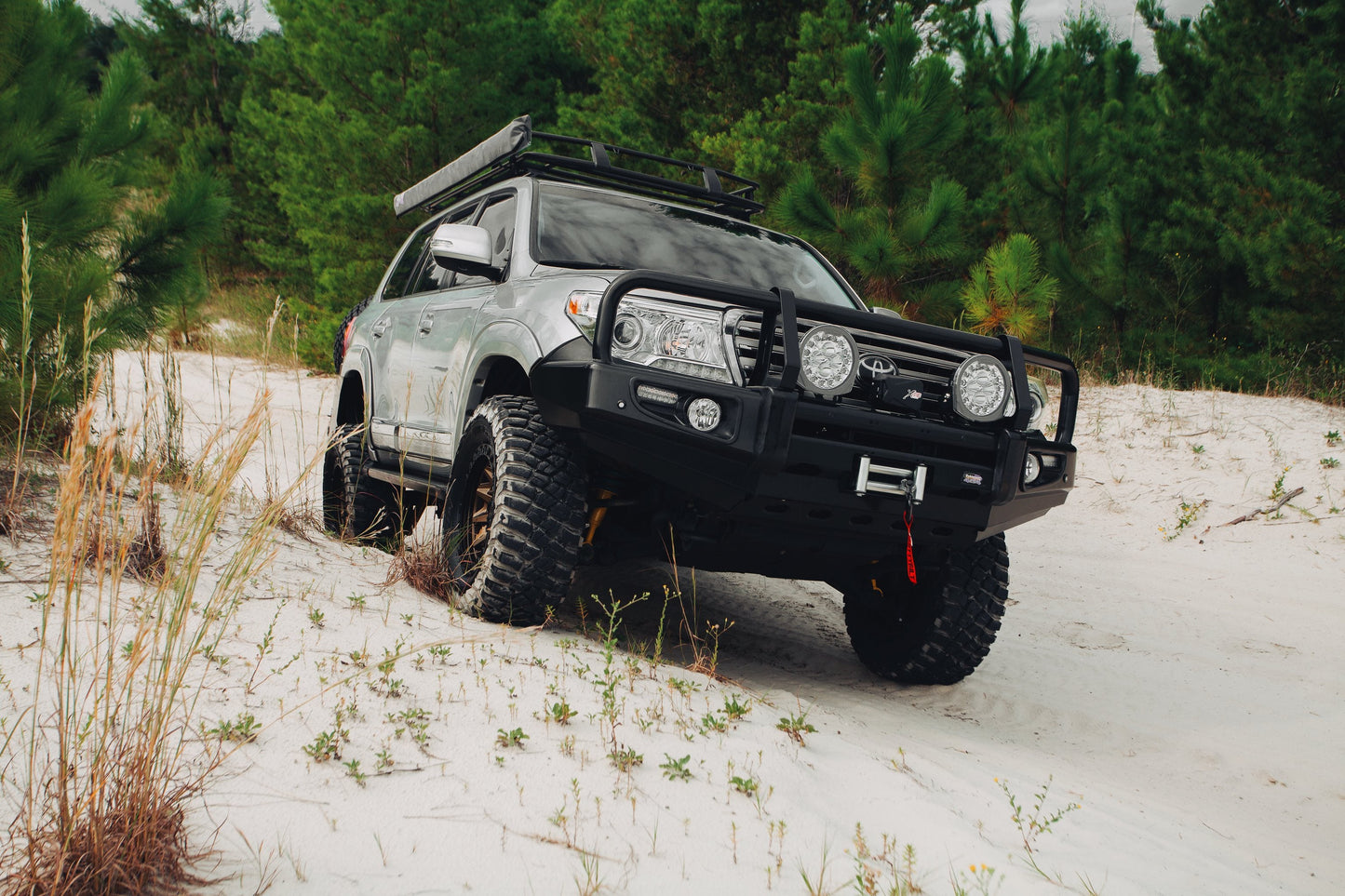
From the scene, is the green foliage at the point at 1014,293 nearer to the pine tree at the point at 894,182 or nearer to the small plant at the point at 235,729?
the pine tree at the point at 894,182

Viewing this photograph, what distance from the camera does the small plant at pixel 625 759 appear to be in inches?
99.9

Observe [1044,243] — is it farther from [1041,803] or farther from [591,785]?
[591,785]

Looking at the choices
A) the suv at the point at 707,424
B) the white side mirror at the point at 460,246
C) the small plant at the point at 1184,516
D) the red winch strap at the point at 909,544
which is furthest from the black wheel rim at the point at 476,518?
the small plant at the point at 1184,516

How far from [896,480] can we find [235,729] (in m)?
2.04

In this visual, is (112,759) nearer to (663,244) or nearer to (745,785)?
(745,785)

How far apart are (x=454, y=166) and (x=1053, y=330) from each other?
978 centimetres

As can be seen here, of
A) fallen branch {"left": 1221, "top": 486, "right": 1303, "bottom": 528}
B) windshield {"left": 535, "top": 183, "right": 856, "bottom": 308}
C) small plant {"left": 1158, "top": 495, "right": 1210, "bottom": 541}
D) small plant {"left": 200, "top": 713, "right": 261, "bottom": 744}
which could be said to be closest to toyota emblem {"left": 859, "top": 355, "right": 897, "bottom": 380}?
windshield {"left": 535, "top": 183, "right": 856, "bottom": 308}

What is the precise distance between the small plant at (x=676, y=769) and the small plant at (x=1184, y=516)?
6.52 meters

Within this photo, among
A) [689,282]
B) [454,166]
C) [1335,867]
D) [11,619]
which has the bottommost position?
[1335,867]

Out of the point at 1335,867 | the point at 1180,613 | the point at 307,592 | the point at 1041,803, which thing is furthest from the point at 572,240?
the point at 1180,613

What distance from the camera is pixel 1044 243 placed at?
1193 centimetres

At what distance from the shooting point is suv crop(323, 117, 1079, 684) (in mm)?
3107

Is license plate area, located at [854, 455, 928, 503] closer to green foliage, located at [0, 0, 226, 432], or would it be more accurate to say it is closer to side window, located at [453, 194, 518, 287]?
side window, located at [453, 194, 518, 287]

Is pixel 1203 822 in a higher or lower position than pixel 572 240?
lower
